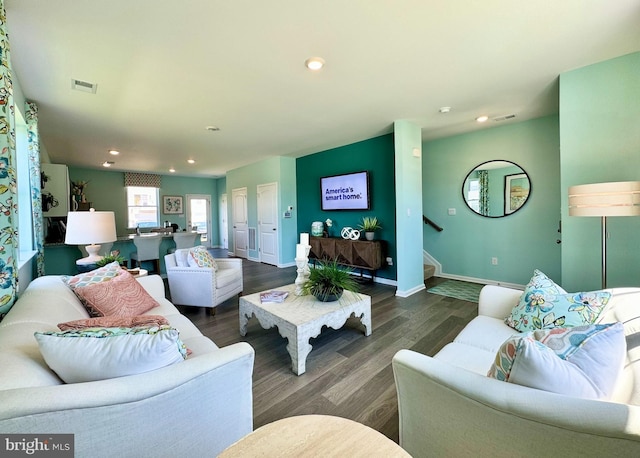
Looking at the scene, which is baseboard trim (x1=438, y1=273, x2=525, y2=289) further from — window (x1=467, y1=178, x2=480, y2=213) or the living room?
window (x1=467, y1=178, x2=480, y2=213)

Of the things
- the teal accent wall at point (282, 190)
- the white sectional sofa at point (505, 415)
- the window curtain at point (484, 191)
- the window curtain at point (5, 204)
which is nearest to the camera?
the white sectional sofa at point (505, 415)

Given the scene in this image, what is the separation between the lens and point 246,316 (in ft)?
8.20

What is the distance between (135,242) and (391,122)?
14.9 feet

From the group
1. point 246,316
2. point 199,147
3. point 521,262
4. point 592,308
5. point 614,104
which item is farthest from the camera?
point 199,147

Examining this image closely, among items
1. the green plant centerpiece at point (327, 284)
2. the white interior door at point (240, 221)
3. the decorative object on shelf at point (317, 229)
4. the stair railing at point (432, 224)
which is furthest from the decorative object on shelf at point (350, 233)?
the white interior door at point (240, 221)

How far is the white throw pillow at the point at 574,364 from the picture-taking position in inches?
30.5

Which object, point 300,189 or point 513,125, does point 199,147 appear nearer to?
point 300,189

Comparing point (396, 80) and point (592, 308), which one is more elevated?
point (396, 80)

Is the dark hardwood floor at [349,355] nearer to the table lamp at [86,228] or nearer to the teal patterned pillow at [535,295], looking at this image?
the teal patterned pillow at [535,295]

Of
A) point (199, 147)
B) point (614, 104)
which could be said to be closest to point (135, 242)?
point (199, 147)

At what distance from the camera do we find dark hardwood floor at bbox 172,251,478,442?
5.27 ft

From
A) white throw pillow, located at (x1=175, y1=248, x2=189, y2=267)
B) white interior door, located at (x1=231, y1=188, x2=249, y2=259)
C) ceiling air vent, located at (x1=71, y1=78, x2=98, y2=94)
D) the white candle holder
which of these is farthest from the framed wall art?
white interior door, located at (x1=231, y1=188, x2=249, y2=259)

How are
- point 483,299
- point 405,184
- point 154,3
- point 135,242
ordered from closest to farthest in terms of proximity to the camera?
1. point 154,3
2. point 483,299
3. point 405,184
4. point 135,242

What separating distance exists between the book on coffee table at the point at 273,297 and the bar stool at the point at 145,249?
3.18m
